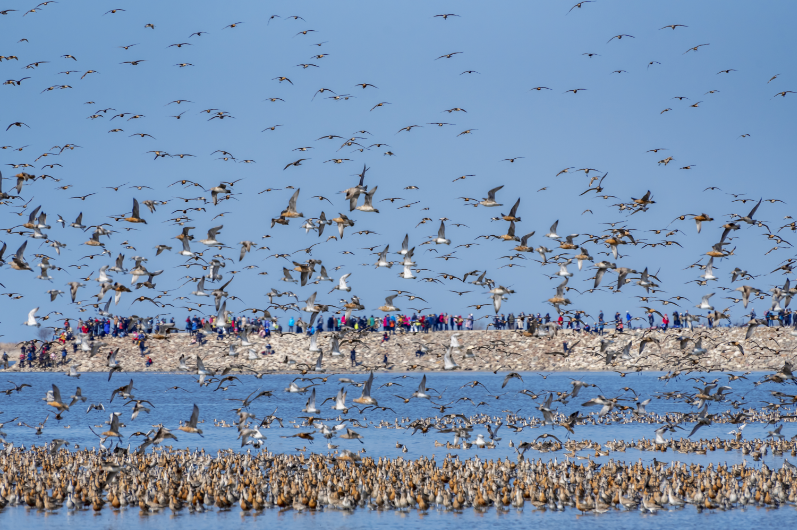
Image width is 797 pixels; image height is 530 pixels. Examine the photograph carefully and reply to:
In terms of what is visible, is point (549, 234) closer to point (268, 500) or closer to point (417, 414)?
point (268, 500)

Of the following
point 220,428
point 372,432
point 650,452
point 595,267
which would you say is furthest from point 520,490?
point 220,428

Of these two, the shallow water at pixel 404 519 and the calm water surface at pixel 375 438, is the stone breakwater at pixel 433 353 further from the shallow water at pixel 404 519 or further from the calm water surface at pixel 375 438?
the shallow water at pixel 404 519

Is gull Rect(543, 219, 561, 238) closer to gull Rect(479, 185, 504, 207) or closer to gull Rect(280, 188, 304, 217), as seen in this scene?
gull Rect(479, 185, 504, 207)

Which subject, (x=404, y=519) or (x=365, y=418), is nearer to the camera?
(x=404, y=519)

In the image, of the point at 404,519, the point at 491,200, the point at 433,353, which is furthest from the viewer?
the point at 433,353

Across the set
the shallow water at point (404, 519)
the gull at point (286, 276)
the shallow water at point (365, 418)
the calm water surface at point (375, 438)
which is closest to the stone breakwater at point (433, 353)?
the shallow water at point (365, 418)

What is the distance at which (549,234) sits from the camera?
3862 centimetres

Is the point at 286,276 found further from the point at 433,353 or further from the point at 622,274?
the point at 433,353

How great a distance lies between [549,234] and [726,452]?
13.8 metres

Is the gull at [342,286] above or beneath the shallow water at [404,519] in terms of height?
above

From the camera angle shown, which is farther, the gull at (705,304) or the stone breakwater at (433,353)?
the stone breakwater at (433,353)

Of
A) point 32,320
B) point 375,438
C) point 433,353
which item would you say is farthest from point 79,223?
point 433,353

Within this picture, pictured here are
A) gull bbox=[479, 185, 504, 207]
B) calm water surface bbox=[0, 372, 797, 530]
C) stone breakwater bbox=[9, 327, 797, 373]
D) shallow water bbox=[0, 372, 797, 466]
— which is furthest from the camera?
stone breakwater bbox=[9, 327, 797, 373]

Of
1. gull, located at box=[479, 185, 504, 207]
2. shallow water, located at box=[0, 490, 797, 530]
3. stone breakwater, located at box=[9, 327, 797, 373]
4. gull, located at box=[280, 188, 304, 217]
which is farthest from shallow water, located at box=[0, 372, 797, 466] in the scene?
gull, located at box=[280, 188, 304, 217]
